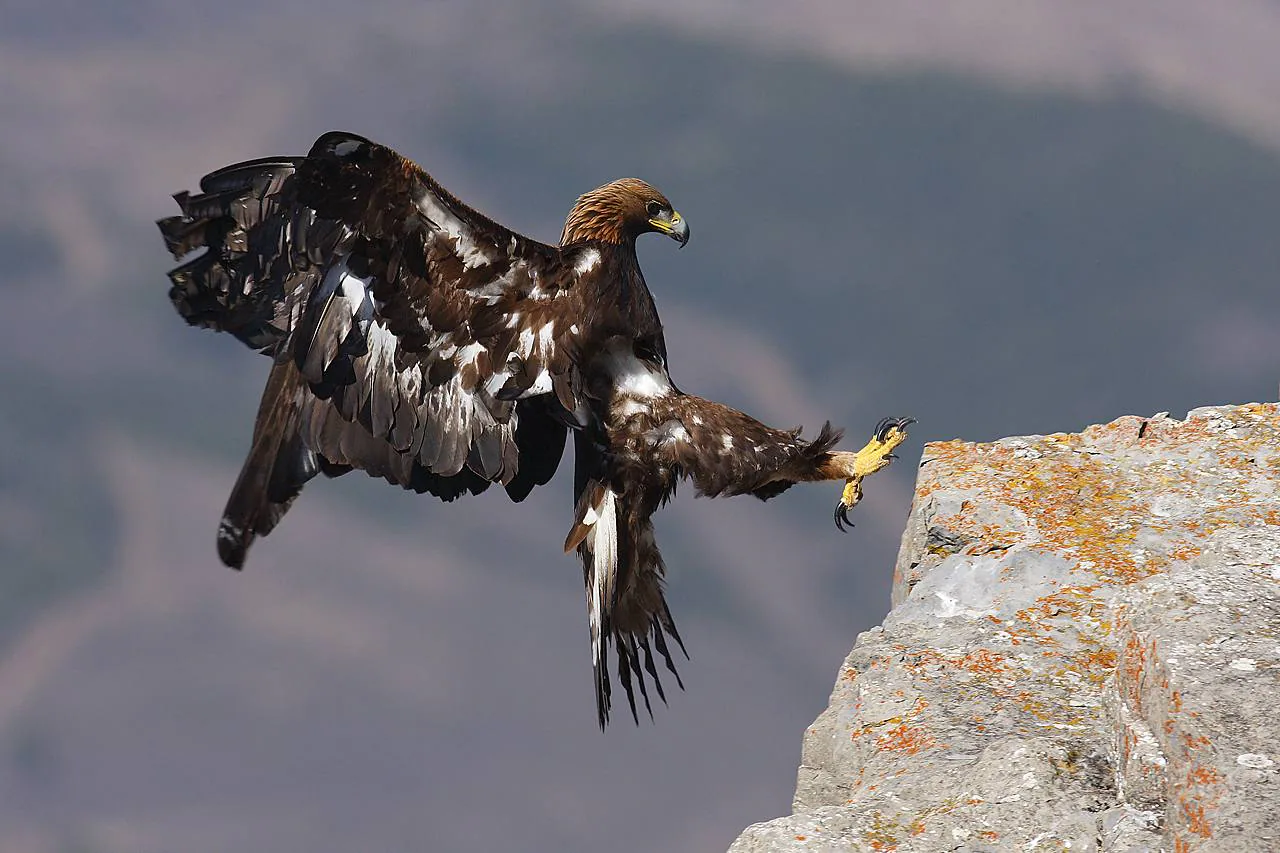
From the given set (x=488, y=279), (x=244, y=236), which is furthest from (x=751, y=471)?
(x=244, y=236)

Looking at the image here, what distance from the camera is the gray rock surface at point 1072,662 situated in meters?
4.11

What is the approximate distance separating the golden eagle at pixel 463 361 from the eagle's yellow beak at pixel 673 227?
1cm

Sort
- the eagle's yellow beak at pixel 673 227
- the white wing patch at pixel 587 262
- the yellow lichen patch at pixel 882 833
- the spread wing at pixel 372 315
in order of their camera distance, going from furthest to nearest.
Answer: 1. the eagle's yellow beak at pixel 673 227
2. the white wing patch at pixel 587 262
3. the spread wing at pixel 372 315
4. the yellow lichen patch at pixel 882 833

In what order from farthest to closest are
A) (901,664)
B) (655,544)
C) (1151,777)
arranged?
1. (655,544)
2. (901,664)
3. (1151,777)

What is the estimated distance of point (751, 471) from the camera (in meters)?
6.80

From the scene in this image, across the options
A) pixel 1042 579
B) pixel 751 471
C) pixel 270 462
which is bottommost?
pixel 270 462

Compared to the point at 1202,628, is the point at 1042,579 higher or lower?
higher

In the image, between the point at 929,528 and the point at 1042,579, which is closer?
the point at 1042,579

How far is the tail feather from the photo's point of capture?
240 inches

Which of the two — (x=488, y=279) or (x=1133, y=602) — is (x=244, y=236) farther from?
(x=1133, y=602)

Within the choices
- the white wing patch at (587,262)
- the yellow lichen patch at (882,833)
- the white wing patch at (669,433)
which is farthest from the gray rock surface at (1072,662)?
the white wing patch at (587,262)

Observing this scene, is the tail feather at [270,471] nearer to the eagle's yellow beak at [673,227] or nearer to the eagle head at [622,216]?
the eagle head at [622,216]

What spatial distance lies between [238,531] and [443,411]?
1.26m

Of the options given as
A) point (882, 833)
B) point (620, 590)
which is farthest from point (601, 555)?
point (882, 833)
